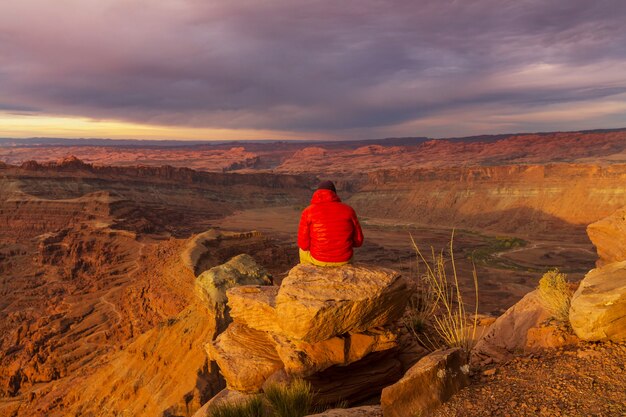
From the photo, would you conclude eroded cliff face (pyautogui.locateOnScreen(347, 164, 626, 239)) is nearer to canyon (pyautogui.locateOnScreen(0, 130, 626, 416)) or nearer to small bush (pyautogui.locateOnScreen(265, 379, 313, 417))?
canyon (pyautogui.locateOnScreen(0, 130, 626, 416))

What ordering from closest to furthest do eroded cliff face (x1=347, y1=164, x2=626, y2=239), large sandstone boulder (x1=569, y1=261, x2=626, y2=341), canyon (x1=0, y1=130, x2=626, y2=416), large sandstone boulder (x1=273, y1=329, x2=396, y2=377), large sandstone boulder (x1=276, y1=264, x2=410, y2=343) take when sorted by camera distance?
1. large sandstone boulder (x1=569, y1=261, x2=626, y2=341)
2. large sandstone boulder (x1=276, y1=264, x2=410, y2=343)
3. large sandstone boulder (x1=273, y1=329, x2=396, y2=377)
4. canyon (x1=0, y1=130, x2=626, y2=416)
5. eroded cliff face (x1=347, y1=164, x2=626, y2=239)

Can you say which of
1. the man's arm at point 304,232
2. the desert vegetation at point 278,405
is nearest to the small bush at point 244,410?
the desert vegetation at point 278,405

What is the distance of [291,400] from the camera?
4.90 m

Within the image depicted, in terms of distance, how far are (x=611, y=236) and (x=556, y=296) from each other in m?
7.36

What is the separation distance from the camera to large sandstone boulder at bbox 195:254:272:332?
1087 centimetres

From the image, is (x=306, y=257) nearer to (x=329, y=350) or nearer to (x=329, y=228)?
(x=329, y=228)

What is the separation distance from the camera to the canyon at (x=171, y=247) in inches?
462

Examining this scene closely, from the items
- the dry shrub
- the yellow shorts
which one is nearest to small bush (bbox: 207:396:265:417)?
the yellow shorts

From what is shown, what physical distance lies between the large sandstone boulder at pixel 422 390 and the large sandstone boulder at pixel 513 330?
1.43 m

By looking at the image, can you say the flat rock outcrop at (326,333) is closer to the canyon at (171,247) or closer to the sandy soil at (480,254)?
the canyon at (171,247)

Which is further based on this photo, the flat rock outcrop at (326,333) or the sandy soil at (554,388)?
the flat rock outcrop at (326,333)

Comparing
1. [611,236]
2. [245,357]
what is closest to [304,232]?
[245,357]

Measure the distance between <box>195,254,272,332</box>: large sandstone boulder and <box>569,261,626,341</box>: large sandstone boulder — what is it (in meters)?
8.35

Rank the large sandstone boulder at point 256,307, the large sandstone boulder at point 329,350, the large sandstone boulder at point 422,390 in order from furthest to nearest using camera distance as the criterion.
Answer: the large sandstone boulder at point 256,307 < the large sandstone boulder at point 329,350 < the large sandstone boulder at point 422,390
